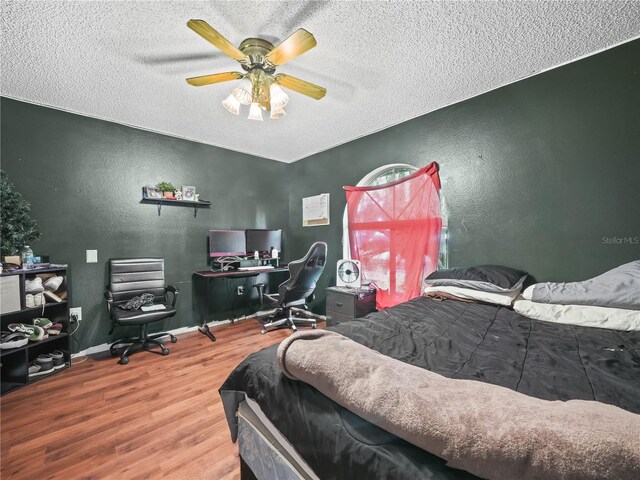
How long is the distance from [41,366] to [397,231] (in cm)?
358

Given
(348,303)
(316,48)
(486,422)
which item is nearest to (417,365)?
(486,422)

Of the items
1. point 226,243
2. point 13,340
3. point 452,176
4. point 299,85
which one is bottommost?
point 13,340

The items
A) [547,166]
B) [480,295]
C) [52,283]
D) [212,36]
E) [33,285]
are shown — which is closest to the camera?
[212,36]

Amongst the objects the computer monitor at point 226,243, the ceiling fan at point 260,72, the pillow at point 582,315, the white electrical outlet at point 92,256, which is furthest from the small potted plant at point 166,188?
the pillow at point 582,315

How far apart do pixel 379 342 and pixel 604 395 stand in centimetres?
77

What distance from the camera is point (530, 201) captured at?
217 cm

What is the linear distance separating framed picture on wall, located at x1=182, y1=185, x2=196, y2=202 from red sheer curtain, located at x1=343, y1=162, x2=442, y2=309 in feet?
6.58

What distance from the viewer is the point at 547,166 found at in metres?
2.10

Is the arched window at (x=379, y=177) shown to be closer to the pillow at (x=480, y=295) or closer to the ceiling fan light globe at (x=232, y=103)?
the pillow at (x=480, y=295)

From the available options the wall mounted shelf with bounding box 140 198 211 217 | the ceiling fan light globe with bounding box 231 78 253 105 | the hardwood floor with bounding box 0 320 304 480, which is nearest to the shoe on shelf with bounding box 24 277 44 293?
the hardwood floor with bounding box 0 320 304 480

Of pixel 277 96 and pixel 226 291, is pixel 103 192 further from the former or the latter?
pixel 277 96

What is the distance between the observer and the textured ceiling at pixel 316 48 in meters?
1.56

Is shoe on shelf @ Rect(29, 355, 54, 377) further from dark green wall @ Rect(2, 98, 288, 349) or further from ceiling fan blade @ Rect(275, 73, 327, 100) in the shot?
ceiling fan blade @ Rect(275, 73, 327, 100)

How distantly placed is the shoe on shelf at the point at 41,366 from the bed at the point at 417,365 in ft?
7.32
